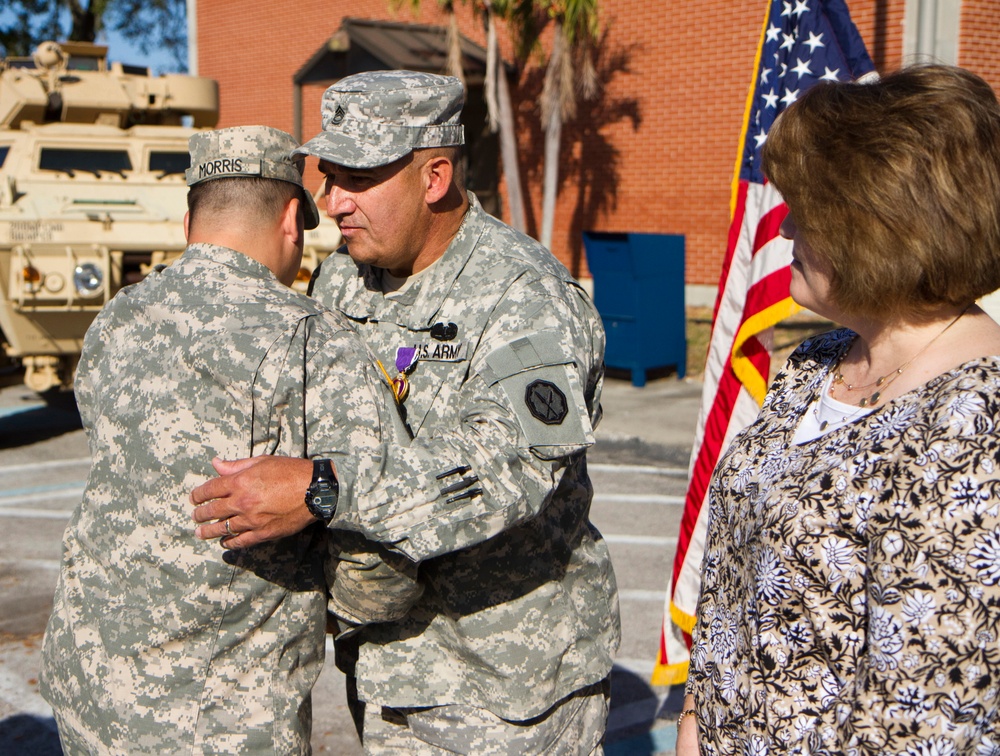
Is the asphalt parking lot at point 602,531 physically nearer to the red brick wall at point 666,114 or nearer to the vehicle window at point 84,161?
the vehicle window at point 84,161

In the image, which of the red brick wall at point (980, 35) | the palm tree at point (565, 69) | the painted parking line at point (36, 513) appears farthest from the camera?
the palm tree at point (565, 69)

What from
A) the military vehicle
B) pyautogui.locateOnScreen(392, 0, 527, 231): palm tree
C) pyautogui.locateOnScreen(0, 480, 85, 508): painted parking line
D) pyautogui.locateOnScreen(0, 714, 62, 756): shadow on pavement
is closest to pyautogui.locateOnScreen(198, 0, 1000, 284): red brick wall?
pyautogui.locateOnScreen(392, 0, 527, 231): palm tree

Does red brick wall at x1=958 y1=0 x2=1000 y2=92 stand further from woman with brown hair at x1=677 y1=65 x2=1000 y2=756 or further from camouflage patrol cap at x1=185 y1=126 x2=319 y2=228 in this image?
woman with brown hair at x1=677 y1=65 x2=1000 y2=756

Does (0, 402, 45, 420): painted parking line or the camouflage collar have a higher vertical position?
the camouflage collar

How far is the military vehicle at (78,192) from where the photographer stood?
7664mm

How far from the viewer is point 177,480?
1.98 meters

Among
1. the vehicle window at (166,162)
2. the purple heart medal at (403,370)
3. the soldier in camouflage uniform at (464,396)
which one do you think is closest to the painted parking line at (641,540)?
the soldier in camouflage uniform at (464,396)

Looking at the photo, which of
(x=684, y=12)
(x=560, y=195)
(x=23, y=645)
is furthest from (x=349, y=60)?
(x=23, y=645)

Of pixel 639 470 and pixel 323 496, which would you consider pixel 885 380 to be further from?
pixel 639 470

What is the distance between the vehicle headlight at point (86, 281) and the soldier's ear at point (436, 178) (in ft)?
19.7

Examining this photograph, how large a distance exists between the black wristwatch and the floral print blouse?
659 millimetres

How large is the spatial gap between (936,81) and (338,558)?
1296mm

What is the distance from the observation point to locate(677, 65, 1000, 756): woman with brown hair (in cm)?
132

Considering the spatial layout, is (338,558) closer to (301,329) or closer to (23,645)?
(301,329)
